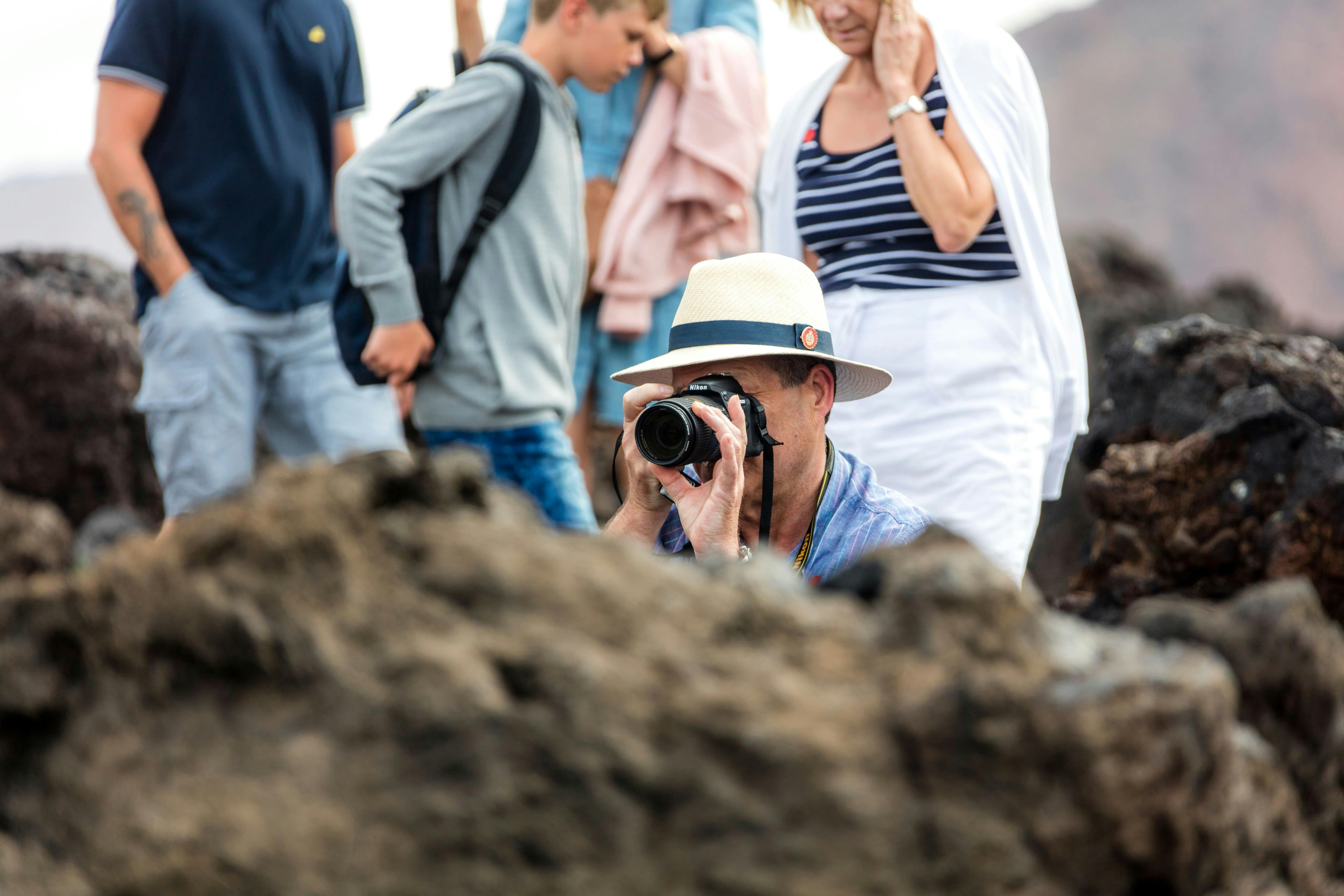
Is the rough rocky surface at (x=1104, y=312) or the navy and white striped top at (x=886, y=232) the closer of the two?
the navy and white striped top at (x=886, y=232)

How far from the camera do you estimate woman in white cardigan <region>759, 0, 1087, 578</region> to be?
315 centimetres

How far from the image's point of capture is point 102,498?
5.37 m

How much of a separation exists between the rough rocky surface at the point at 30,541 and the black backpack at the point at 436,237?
149 centimetres

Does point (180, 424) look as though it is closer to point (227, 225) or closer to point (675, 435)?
point (227, 225)

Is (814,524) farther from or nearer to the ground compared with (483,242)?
nearer to the ground

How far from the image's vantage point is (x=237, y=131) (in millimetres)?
3572

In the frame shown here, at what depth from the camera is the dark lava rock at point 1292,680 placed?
4.25 feet

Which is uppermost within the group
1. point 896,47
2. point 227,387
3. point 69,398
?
point 896,47

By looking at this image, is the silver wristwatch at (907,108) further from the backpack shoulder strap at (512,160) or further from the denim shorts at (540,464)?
the denim shorts at (540,464)

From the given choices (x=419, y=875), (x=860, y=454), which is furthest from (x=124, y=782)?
(x=860, y=454)

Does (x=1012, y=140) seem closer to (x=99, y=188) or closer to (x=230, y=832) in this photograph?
(x=99, y=188)

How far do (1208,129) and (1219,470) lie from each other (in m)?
40.7

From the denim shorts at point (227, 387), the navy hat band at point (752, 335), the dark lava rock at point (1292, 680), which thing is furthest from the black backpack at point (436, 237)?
the dark lava rock at point (1292, 680)

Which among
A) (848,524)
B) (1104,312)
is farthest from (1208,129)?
(848,524)
